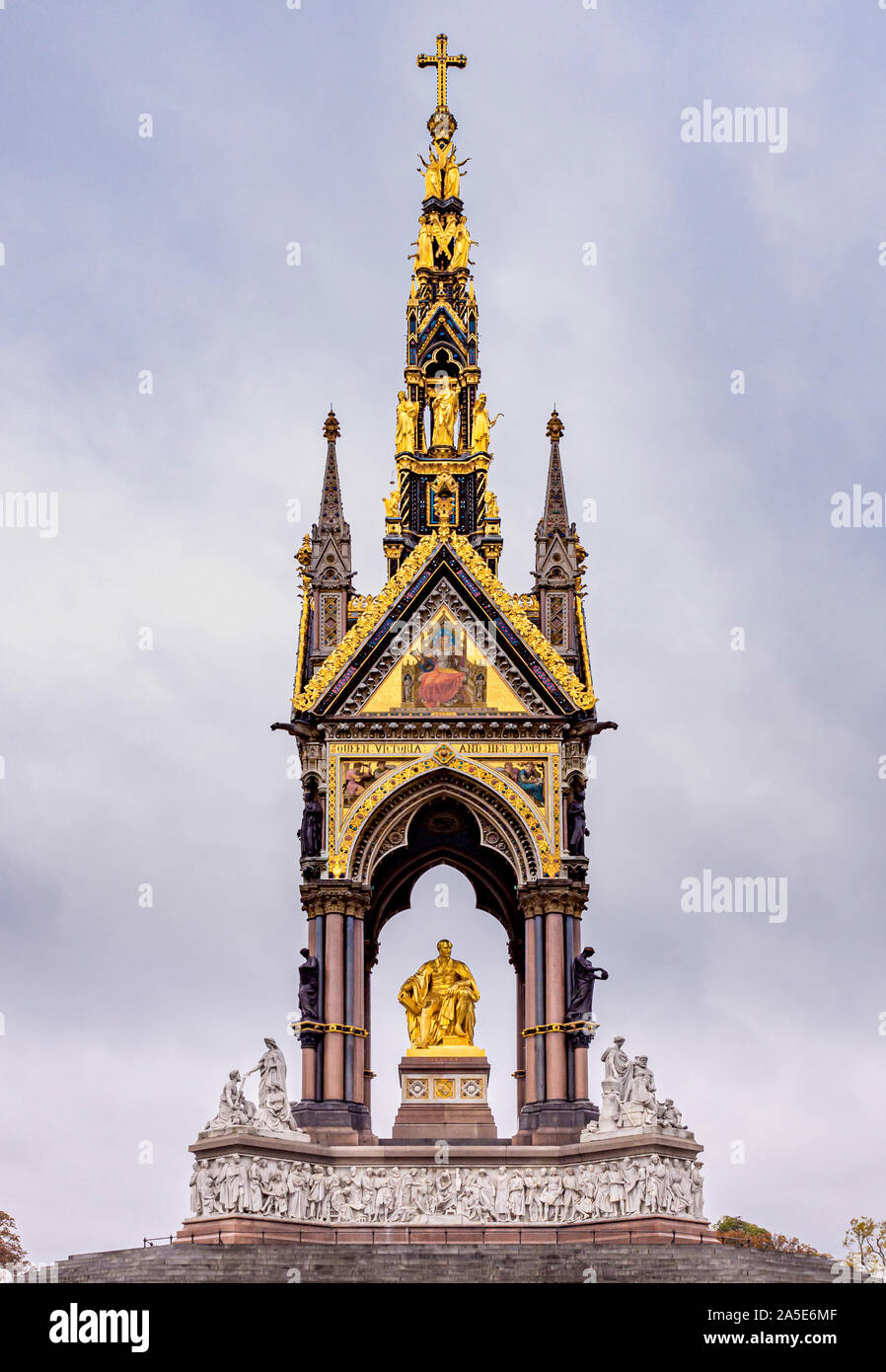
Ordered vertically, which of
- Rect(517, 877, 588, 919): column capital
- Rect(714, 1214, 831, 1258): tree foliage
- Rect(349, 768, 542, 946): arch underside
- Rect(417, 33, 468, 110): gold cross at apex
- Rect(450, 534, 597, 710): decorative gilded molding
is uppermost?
Rect(417, 33, 468, 110): gold cross at apex

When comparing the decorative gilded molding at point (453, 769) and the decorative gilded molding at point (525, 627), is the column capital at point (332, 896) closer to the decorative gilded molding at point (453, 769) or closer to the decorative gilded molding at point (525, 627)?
the decorative gilded molding at point (453, 769)

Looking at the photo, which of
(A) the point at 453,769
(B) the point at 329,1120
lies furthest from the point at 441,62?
(B) the point at 329,1120

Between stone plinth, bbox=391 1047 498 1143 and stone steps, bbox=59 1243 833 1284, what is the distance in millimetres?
4808

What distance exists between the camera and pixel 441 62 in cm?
4094

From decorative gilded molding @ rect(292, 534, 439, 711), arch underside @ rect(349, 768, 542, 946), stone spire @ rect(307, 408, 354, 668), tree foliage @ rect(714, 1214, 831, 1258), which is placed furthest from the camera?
tree foliage @ rect(714, 1214, 831, 1258)

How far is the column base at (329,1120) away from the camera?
32219 millimetres

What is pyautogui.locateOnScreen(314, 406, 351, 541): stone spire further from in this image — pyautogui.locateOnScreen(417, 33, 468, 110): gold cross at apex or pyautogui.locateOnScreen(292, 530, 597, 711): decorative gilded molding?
pyautogui.locateOnScreen(417, 33, 468, 110): gold cross at apex

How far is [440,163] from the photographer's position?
4034cm

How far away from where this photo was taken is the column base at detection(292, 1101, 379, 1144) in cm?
3222

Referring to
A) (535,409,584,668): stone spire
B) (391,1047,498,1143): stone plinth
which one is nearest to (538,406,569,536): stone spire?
(535,409,584,668): stone spire

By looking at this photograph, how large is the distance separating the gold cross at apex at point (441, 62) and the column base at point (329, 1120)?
22425 millimetres

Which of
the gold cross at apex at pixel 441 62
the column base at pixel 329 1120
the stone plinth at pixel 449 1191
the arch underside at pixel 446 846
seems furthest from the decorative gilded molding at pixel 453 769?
the gold cross at apex at pixel 441 62
